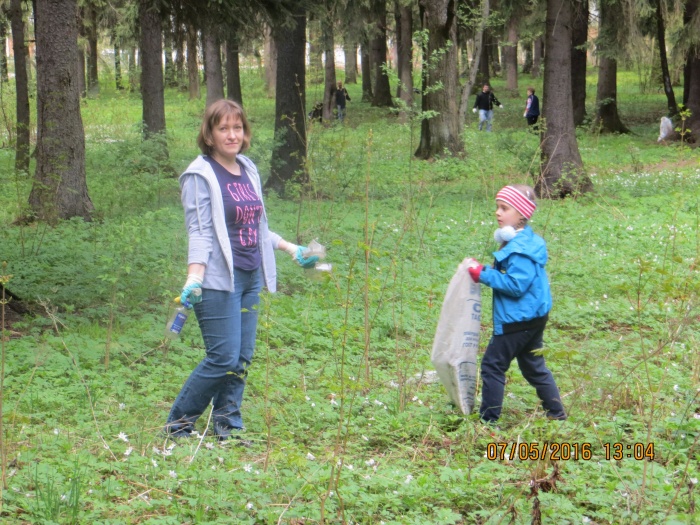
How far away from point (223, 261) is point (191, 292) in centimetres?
30

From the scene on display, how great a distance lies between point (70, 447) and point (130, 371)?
1656 mm

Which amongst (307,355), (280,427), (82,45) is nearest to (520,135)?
(82,45)

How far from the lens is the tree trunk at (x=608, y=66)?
22641mm

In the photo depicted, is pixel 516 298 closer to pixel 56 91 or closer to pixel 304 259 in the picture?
pixel 304 259

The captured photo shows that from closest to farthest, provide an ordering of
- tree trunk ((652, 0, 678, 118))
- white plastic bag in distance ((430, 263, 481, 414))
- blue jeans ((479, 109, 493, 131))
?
1. white plastic bag in distance ((430, 263, 481, 414))
2. tree trunk ((652, 0, 678, 118))
3. blue jeans ((479, 109, 493, 131))

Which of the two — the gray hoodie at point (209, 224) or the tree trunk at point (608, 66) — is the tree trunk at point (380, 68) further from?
the gray hoodie at point (209, 224)

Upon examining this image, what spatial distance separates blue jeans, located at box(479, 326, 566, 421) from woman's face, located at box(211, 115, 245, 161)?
181 cm

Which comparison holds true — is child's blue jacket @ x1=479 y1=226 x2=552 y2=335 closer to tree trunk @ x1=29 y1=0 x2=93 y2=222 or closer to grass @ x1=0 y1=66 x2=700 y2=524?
grass @ x1=0 y1=66 x2=700 y2=524

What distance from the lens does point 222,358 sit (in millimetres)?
4234

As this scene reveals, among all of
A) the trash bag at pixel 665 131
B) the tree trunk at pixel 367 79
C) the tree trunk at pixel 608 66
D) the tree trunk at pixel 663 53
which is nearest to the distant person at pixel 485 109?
the tree trunk at pixel 608 66

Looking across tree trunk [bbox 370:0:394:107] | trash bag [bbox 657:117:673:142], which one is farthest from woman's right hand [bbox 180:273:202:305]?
tree trunk [bbox 370:0:394:107]

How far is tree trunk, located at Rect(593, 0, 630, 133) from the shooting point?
22641 mm
